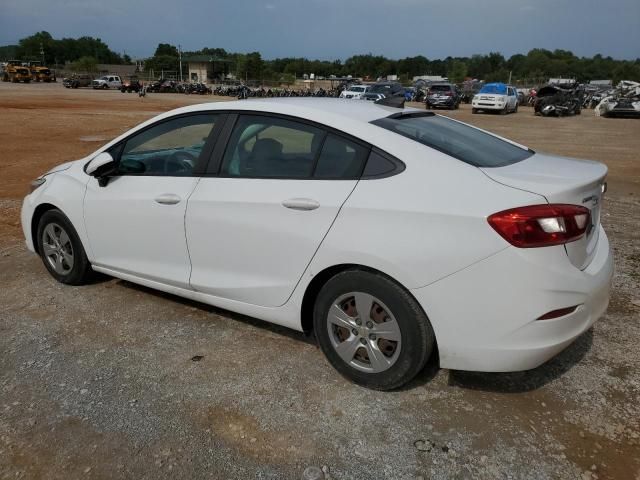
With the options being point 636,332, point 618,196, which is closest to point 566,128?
point 618,196

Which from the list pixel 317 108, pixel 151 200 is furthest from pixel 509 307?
pixel 151 200

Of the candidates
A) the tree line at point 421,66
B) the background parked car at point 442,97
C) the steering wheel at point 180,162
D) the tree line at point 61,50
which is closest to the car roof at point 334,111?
the steering wheel at point 180,162

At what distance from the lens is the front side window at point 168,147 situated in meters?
3.65

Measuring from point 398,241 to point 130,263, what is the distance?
2255 mm

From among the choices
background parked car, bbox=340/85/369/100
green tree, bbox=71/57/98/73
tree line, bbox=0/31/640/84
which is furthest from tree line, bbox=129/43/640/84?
background parked car, bbox=340/85/369/100

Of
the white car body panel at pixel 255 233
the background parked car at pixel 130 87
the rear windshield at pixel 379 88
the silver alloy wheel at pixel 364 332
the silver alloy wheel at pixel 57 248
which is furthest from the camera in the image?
the background parked car at pixel 130 87

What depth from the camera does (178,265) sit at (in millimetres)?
3676

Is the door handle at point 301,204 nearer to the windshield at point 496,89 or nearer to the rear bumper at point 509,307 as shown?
the rear bumper at point 509,307

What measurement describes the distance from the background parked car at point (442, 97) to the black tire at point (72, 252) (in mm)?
33588

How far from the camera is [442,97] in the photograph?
35125 millimetres

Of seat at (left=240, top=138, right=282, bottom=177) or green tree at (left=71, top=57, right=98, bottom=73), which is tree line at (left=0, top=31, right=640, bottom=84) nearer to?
green tree at (left=71, top=57, right=98, bottom=73)

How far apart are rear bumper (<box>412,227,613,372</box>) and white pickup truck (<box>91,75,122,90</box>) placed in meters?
62.2

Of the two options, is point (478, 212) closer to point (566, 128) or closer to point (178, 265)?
point (178, 265)

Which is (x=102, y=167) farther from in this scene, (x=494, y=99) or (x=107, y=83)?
(x=107, y=83)
